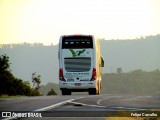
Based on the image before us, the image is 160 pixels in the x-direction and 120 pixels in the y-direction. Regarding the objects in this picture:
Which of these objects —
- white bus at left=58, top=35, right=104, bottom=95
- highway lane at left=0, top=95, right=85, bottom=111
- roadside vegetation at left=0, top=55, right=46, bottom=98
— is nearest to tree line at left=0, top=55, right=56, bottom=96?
roadside vegetation at left=0, top=55, right=46, bottom=98

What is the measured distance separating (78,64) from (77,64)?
7 centimetres

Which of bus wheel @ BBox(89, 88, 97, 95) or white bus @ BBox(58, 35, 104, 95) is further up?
white bus @ BBox(58, 35, 104, 95)

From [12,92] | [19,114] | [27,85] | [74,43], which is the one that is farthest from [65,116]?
[27,85]

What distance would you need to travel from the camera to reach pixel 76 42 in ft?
102

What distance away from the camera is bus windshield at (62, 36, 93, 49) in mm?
30938

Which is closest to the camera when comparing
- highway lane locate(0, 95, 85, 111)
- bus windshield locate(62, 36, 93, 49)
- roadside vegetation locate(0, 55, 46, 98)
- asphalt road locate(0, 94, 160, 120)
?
asphalt road locate(0, 94, 160, 120)

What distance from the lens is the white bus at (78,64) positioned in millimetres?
31172

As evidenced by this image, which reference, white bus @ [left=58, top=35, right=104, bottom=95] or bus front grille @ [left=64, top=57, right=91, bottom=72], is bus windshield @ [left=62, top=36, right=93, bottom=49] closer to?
white bus @ [left=58, top=35, right=104, bottom=95]

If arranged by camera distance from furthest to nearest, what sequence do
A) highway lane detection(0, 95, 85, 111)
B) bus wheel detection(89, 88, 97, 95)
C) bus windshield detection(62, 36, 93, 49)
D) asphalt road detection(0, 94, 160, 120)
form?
A: bus wheel detection(89, 88, 97, 95) < bus windshield detection(62, 36, 93, 49) < highway lane detection(0, 95, 85, 111) < asphalt road detection(0, 94, 160, 120)

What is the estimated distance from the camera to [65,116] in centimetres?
1308

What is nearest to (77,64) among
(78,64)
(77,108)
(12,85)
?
(78,64)

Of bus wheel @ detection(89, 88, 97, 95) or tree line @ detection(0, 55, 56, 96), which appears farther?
tree line @ detection(0, 55, 56, 96)

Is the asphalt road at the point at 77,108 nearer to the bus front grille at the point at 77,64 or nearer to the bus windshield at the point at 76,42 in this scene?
the bus windshield at the point at 76,42

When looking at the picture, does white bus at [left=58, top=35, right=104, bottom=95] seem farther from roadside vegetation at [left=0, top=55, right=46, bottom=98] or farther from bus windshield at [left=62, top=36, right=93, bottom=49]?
roadside vegetation at [left=0, top=55, right=46, bottom=98]
